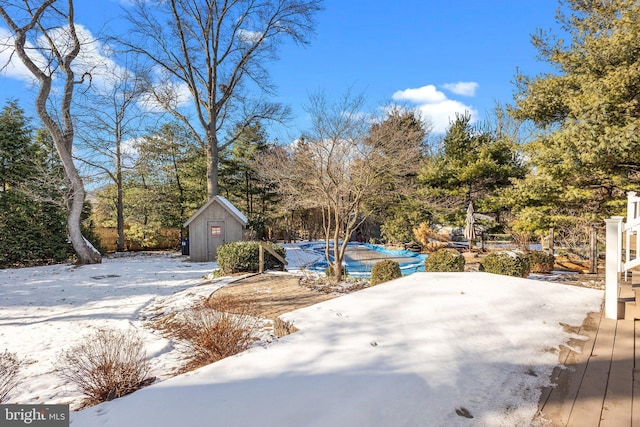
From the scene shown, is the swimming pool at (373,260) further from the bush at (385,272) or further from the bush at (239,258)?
the bush at (385,272)

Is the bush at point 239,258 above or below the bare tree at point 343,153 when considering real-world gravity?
below

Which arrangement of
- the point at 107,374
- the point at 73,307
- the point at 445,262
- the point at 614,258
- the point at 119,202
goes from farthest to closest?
the point at 119,202 → the point at 445,262 → the point at 73,307 → the point at 614,258 → the point at 107,374

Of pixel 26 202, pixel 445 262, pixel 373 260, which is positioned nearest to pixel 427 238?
pixel 373 260

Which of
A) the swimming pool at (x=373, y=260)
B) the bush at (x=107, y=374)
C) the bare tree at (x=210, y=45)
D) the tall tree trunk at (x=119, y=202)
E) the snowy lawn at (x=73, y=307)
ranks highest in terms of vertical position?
the bare tree at (x=210, y=45)

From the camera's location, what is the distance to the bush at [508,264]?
7305 millimetres

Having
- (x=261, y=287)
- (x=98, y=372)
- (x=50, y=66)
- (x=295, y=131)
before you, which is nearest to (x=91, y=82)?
(x=50, y=66)

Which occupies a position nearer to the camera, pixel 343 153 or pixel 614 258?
pixel 614 258

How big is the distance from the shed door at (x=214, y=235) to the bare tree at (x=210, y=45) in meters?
2.19

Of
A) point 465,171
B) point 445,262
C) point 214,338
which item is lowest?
point 214,338

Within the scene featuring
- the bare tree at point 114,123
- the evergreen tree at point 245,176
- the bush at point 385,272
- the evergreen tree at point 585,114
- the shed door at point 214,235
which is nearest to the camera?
the evergreen tree at point 585,114

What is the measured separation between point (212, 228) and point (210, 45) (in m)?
9.11

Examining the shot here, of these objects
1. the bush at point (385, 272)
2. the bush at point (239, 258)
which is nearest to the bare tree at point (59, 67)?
the bush at point (239, 258)

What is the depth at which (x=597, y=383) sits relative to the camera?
2066 millimetres

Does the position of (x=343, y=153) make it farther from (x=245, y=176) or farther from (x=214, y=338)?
(x=245, y=176)
